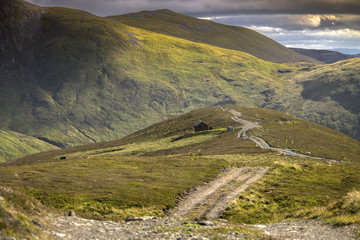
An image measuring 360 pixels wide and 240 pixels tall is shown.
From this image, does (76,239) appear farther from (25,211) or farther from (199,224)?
(199,224)

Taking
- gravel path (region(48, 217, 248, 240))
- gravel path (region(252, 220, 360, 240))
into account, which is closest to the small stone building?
gravel path (region(252, 220, 360, 240))

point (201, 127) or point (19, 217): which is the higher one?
point (19, 217)

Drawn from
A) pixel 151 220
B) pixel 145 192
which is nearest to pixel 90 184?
pixel 145 192

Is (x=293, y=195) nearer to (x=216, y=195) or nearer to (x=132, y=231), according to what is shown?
(x=216, y=195)

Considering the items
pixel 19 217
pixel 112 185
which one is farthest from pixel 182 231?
pixel 112 185

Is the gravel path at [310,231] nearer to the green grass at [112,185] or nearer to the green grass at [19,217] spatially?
the green grass at [112,185]

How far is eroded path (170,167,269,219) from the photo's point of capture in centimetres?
4283

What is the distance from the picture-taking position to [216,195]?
5125cm

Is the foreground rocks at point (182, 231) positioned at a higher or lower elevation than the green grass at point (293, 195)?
higher

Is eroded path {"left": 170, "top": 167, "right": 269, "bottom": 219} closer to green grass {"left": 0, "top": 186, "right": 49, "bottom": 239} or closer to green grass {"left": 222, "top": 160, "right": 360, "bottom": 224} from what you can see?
green grass {"left": 222, "top": 160, "right": 360, "bottom": 224}

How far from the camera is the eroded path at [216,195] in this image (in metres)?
42.8

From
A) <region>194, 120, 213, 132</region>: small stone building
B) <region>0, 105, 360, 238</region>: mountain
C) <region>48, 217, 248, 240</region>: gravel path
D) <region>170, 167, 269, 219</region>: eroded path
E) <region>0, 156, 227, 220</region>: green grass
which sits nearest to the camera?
<region>48, 217, 248, 240</region>: gravel path

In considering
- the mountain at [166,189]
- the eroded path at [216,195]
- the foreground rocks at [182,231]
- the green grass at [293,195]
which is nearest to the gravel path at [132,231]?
the foreground rocks at [182,231]

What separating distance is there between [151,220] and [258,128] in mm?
135712
